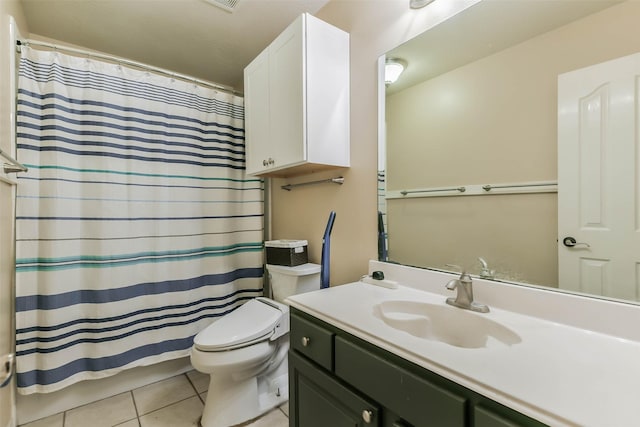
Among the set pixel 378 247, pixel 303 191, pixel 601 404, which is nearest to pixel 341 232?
pixel 378 247

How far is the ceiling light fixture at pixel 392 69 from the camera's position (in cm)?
134

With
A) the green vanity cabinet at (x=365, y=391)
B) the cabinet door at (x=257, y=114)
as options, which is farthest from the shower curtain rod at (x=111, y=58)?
the green vanity cabinet at (x=365, y=391)

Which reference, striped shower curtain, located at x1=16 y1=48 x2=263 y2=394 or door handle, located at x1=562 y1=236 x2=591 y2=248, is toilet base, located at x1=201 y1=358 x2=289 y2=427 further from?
door handle, located at x1=562 y1=236 x2=591 y2=248

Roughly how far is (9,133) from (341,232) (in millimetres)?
1724

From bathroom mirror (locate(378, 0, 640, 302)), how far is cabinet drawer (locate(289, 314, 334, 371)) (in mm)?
549

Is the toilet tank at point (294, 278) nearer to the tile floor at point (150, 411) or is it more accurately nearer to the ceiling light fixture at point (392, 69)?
the tile floor at point (150, 411)

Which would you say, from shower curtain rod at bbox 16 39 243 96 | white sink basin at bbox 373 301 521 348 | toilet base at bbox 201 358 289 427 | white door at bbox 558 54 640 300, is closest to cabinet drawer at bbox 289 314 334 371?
white sink basin at bbox 373 301 521 348

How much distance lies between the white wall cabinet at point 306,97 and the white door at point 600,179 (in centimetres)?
92

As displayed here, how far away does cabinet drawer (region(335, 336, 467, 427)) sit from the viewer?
0.62 metres

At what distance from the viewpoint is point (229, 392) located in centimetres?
148

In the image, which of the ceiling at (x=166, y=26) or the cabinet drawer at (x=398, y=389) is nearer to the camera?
the cabinet drawer at (x=398, y=389)

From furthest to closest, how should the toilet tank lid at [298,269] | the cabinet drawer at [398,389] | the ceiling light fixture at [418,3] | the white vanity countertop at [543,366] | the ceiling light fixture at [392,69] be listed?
the toilet tank lid at [298,269]
the ceiling light fixture at [392,69]
the ceiling light fixture at [418,3]
the cabinet drawer at [398,389]
the white vanity countertop at [543,366]

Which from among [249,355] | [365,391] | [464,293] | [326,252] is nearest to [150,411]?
[249,355]

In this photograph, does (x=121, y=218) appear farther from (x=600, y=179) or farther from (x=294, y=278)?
(x=600, y=179)
